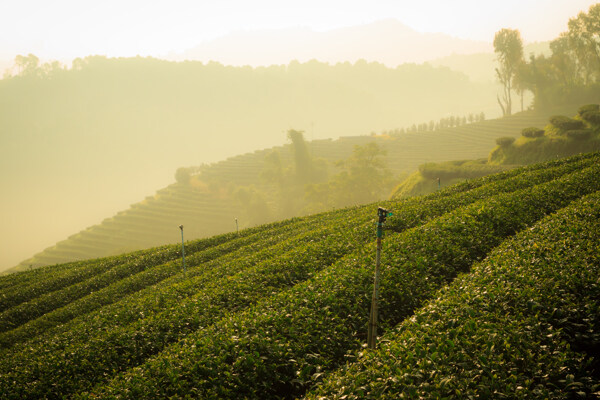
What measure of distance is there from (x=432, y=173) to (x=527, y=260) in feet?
157

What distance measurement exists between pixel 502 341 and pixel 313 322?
18.4 feet

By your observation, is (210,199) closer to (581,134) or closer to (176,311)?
(581,134)

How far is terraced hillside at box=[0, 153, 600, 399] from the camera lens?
8.40 m

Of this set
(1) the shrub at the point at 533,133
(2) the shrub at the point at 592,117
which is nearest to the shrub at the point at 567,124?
(2) the shrub at the point at 592,117

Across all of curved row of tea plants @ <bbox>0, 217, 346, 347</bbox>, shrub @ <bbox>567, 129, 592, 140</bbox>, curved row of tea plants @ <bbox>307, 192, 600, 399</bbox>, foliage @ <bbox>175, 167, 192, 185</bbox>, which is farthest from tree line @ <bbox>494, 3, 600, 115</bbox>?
foliage @ <bbox>175, 167, 192, 185</bbox>

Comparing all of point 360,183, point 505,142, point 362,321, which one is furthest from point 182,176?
point 362,321

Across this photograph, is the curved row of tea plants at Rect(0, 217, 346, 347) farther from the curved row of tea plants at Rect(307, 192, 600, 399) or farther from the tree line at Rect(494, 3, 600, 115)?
the tree line at Rect(494, 3, 600, 115)

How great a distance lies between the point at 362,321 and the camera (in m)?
12.7

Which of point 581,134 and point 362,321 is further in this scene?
point 581,134

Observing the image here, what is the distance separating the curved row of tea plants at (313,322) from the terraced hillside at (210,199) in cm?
9237

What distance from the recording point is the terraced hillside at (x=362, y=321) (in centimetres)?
840

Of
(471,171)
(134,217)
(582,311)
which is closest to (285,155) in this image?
(134,217)

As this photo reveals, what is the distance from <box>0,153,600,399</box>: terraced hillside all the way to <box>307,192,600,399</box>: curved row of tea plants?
0.14 ft

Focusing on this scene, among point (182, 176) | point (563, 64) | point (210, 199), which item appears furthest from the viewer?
point (182, 176)
